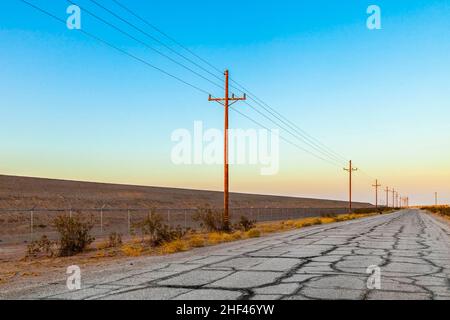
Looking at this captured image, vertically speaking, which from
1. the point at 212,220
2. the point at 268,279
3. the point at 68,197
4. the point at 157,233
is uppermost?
the point at 268,279

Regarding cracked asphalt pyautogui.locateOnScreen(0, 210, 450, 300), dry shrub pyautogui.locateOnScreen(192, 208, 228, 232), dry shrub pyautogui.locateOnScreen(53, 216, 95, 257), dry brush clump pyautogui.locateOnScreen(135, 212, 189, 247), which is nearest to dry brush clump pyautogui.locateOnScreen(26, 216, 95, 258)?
dry shrub pyautogui.locateOnScreen(53, 216, 95, 257)

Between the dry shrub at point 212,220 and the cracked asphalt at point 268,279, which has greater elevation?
A: the cracked asphalt at point 268,279

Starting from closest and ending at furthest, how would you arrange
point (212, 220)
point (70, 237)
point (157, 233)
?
1. point (70, 237)
2. point (157, 233)
3. point (212, 220)

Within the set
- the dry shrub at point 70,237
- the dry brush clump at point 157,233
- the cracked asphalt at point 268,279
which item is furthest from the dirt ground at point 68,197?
the cracked asphalt at point 268,279

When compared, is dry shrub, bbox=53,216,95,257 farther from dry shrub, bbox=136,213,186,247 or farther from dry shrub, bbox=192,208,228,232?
dry shrub, bbox=192,208,228,232

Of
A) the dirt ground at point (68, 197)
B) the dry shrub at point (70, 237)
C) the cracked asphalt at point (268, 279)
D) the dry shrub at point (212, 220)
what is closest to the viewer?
the cracked asphalt at point (268, 279)

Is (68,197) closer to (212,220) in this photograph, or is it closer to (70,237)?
(212,220)

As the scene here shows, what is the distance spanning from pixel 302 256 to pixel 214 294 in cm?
675

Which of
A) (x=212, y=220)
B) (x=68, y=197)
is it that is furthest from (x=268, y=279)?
(x=68, y=197)

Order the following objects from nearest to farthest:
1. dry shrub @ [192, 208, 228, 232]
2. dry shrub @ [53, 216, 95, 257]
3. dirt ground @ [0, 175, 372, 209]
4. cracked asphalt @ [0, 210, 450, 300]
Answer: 1. cracked asphalt @ [0, 210, 450, 300]
2. dry shrub @ [53, 216, 95, 257]
3. dry shrub @ [192, 208, 228, 232]
4. dirt ground @ [0, 175, 372, 209]

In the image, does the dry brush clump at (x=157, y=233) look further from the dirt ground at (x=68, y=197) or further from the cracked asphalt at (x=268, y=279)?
the dirt ground at (x=68, y=197)

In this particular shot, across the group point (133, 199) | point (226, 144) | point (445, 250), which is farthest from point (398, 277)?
point (133, 199)

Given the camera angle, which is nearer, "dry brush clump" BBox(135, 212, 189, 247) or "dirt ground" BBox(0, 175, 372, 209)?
"dry brush clump" BBox(135, 212, 189, 247)
